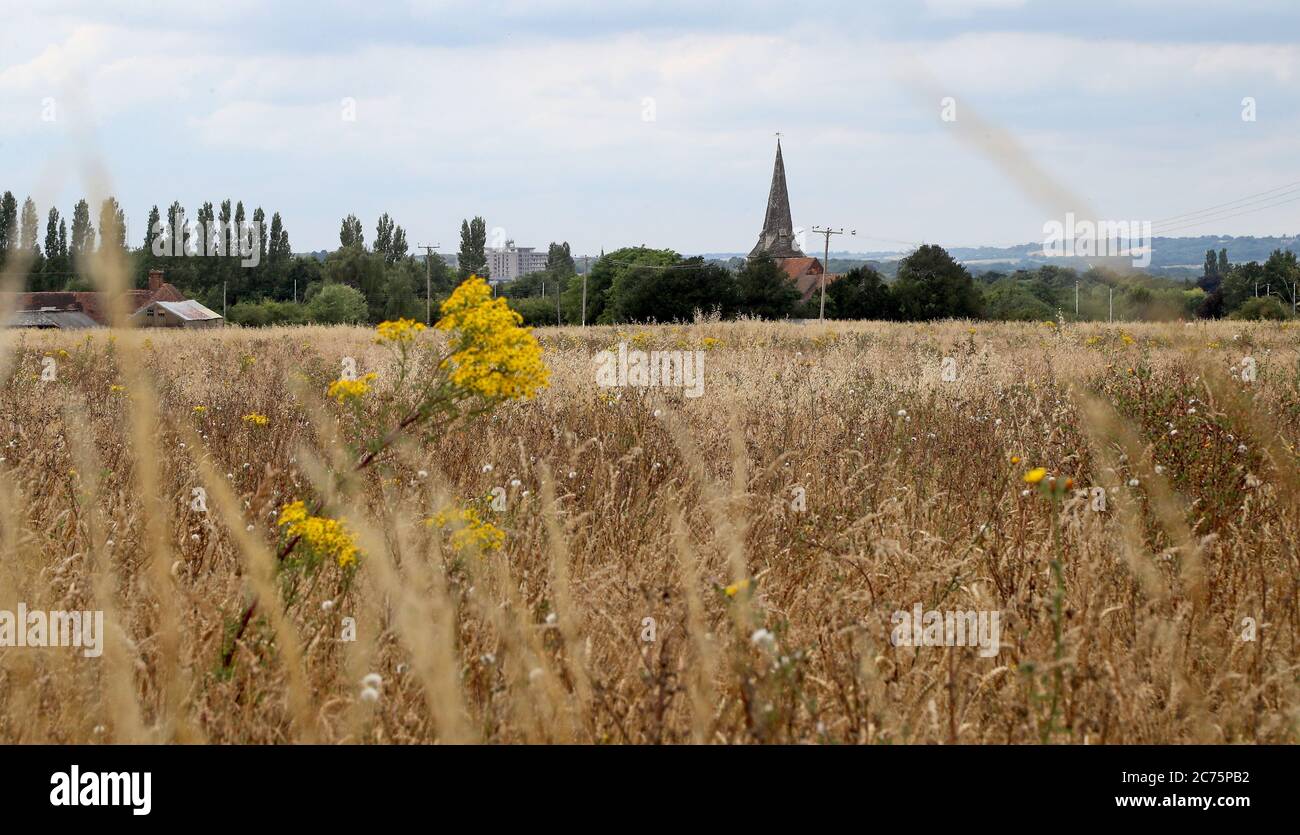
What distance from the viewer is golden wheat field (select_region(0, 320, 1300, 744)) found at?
2.10 metres

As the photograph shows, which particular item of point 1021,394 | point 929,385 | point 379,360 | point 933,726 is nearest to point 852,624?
point 933,726

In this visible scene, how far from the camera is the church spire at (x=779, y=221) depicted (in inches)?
3917

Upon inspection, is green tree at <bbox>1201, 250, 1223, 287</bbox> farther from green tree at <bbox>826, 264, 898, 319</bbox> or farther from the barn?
green tree at <bbox>826, 264, 898, 319</bbox>

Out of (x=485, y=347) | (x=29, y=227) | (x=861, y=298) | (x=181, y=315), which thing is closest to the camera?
(x=29, y=227)

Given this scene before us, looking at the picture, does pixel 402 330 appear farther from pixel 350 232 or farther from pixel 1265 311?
pixel 350 232

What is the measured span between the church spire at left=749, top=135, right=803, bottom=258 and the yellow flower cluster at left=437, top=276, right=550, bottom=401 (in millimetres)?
98441

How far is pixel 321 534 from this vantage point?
2279mm

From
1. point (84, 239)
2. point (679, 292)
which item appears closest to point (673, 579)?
point (84, 239)

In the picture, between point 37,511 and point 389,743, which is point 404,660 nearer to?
point 389,743

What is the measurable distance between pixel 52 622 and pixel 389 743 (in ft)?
4.20

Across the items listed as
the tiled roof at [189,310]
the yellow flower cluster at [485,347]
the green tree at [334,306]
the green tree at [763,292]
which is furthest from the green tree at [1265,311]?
the tiled roof at [189,310]

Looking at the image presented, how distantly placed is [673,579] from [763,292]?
50.2 metres

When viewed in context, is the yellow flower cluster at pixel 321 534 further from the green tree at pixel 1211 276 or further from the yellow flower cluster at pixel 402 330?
the green tree at pixel 1211 276

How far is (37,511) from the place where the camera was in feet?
12.9
